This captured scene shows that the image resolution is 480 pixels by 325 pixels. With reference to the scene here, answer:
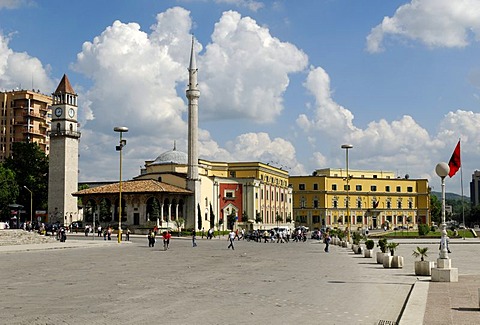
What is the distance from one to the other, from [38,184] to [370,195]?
216 ft

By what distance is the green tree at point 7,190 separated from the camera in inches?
3371

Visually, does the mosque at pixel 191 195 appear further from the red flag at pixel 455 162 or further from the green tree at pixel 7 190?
the red flag at pixel 455 162

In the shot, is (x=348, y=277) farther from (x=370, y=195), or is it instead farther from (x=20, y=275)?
(x=370, y=195)

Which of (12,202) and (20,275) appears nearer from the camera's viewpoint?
(20,275)

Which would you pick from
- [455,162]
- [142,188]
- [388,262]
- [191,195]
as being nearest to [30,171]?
[142,188]

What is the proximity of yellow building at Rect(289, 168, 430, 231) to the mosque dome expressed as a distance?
35.7m

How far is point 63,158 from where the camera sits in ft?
315

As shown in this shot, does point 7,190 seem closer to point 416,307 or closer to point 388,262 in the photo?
point 388,262

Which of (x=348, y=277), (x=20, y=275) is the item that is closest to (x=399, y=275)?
(x=348, y=277)

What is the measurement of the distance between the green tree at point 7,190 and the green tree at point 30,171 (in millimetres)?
6867

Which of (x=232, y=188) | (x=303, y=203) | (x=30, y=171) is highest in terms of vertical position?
(x=30, y=171)

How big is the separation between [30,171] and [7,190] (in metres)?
14.5

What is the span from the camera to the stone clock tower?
95.4 metres

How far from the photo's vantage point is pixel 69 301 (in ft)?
50.7
